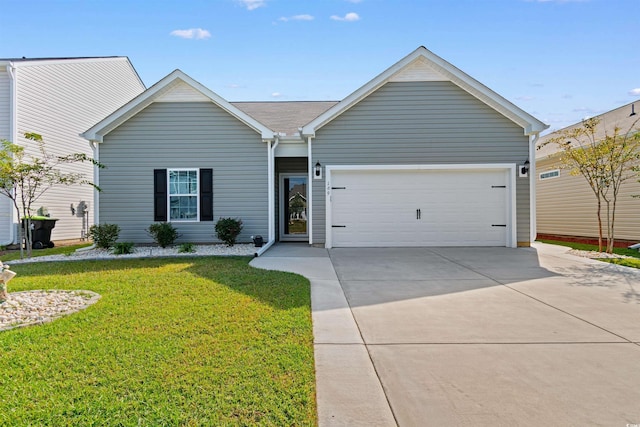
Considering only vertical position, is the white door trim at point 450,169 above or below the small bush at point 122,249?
above

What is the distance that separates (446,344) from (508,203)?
819 cm

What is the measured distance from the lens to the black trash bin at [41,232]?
11016 mm

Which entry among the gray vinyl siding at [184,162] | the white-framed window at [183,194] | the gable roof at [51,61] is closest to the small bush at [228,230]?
the gray vinyl siding at [184,162]

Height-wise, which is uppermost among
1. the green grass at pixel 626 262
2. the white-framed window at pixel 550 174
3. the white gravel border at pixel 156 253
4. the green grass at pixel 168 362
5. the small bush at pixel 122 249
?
the white-framed window at pixel 550 174

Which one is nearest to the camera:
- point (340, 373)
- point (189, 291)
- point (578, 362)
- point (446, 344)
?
point (340, 373)

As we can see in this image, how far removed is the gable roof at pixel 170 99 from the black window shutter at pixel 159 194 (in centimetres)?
173

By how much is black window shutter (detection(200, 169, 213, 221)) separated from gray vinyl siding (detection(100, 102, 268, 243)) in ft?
0.39

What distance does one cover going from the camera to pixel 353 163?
10445mm

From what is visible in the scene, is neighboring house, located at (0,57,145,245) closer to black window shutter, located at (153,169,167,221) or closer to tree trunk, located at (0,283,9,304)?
black window shutter, located at (153,169,167,221)

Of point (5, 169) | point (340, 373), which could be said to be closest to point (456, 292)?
point (340, 373)

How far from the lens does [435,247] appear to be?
1038 cm

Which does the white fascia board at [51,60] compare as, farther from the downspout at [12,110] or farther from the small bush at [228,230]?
the small bush at [228,230]

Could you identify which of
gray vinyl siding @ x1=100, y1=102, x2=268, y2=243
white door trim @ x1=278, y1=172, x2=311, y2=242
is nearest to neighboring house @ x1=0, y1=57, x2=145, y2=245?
gray vinyl siding @ x1=100, y1=102, x2=268, y2=243

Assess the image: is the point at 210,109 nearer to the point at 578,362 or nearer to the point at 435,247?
the point at 435,247
